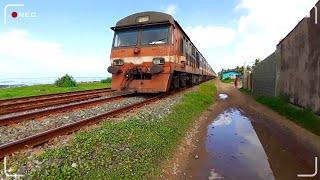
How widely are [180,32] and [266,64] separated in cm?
700

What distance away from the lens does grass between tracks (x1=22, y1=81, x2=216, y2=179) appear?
4167mm

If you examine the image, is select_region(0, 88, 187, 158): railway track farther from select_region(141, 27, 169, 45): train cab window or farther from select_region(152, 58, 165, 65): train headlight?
select_region(141, 27, 169, 45): train cab window

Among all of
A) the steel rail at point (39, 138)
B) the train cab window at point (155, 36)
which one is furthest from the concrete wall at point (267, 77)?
the steel rail at point (39, 138)

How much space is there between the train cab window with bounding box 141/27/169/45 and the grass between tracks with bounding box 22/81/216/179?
5936mm

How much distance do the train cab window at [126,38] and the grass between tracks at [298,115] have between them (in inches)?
275

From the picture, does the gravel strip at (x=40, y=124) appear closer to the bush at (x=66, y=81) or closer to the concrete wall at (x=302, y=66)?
the concrete wall at (x=302, y=66)

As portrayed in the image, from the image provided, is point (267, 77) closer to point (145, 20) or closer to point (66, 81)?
point (145, 20)

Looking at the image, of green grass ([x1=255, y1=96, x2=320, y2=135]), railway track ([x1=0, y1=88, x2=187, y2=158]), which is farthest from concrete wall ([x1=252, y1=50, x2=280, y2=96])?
railway track ([x1=0, y1=88, x2=187, y2=158])

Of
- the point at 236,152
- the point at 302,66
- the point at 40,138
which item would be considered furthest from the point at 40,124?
the point at 302,66

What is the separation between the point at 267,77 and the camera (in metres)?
17.5

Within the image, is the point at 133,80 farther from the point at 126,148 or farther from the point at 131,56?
the point at 126,148

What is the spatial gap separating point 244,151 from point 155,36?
24.1 feet

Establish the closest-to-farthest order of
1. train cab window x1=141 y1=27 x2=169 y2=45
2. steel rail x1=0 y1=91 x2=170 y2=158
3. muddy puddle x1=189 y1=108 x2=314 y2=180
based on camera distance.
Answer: steel rail x1=0 y1=91 x2=170 y2=158
muddy puddle x1=189 y1=108 x2=314 y2=180
train cab window x1=141 y1=27 x2=169 y2=45

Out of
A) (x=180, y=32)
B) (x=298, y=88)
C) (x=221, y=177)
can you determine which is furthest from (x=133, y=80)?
(x=221, y=177)
